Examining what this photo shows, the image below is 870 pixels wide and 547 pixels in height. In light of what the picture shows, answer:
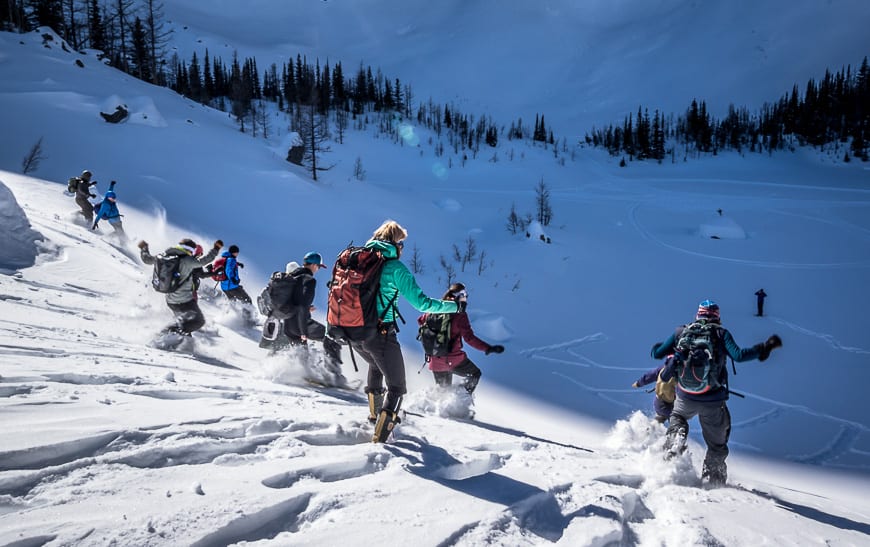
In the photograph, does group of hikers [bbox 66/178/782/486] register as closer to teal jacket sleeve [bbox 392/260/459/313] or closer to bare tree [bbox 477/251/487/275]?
teal jacket sleeve [bbox 392/260/459/313]

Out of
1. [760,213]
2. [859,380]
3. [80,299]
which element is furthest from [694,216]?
[80,299]

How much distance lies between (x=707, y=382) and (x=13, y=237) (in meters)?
10.4

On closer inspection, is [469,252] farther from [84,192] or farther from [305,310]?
[305,310]

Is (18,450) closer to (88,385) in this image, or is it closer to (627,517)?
(88,385)

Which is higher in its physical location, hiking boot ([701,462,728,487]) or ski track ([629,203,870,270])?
ski track ([629,203,870,270])

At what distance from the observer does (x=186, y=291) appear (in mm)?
6113

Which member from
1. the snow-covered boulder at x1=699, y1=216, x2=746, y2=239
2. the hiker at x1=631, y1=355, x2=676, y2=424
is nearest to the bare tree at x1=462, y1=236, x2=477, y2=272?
the snow-covered boulder at x1=699, y1=216, x2=746, y2=239

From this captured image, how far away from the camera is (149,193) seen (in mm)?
17297

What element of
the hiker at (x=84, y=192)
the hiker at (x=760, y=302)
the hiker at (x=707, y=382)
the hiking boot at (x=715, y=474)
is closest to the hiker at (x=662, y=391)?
the hiker at (x=707, y=382)

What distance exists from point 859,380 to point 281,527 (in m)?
12.2

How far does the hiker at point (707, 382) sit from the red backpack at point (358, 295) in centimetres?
266

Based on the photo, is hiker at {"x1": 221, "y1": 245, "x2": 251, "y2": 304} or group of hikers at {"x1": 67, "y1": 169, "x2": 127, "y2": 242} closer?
hiker at {"x1": 221, "y1": 245, "x2": 251, "y2": 304}

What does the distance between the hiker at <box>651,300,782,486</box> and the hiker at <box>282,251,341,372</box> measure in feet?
13.0

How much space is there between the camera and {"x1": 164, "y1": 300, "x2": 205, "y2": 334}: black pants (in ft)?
20.3
